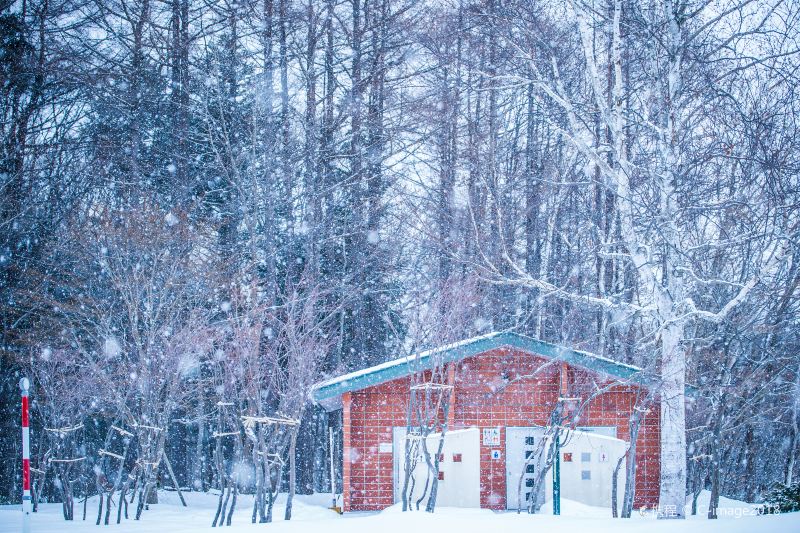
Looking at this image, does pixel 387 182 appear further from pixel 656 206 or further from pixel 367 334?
pixel 656 206

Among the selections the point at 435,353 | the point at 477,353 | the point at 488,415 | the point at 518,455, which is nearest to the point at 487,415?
the point at 488,415

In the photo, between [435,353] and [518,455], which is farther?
[518,455]

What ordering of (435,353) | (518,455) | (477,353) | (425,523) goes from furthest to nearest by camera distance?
(518,455) < (477,353) < (435,353) < (425,523)

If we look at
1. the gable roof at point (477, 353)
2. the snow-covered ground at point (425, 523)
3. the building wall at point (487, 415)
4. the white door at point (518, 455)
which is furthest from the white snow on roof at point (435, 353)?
the snow-covered ground at point (425, 523)

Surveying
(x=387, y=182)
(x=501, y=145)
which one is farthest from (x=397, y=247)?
(x=501, y=145)

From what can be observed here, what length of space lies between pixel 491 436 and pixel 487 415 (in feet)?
1.40

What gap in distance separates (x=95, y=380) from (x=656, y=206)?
35.6 feet

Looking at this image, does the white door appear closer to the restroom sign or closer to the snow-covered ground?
the restroom sign

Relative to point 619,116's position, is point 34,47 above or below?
above

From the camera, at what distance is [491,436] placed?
16.5 m

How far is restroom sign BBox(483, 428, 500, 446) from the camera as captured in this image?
16453mm

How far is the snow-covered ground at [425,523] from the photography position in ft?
26.0

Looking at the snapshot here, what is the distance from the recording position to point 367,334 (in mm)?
24797

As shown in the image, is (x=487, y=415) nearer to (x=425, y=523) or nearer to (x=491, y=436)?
(x=491, y=436)
